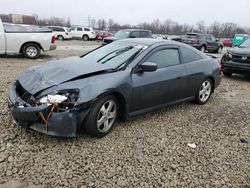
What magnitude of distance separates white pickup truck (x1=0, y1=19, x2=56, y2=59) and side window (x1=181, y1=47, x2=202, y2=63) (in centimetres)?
743

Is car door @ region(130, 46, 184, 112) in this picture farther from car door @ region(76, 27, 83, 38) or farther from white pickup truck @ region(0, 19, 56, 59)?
car door @ region(76, 27, 83, 38)

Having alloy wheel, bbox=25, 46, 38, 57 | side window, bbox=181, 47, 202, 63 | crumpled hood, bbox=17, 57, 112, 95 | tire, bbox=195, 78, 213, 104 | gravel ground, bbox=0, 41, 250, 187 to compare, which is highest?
side window, bbox=181, 47, 202, 63

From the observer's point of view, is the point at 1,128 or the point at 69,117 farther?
the point at 1,128

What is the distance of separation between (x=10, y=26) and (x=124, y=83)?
832 centimetres

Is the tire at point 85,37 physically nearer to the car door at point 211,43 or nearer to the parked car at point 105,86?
the car door at point 211,43

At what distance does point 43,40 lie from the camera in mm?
10617

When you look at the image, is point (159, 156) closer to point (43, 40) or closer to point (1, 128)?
point (1, 128)

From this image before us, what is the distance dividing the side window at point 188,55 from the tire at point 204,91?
22.5 inches

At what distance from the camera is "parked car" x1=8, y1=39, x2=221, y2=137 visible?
10.5 feet

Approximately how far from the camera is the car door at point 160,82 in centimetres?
398

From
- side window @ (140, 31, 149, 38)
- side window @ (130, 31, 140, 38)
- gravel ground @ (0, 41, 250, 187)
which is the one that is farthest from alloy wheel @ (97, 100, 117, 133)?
side window @ (140, 31, 149, 38)

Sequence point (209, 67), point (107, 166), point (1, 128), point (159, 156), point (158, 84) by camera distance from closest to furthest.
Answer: point (107, 166), point (159, 156), point (1, 128), point (158, 84), point (209, 67)

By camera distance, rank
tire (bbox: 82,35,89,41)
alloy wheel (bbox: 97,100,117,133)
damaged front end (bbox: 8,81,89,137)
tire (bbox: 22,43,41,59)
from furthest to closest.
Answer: tire (bbox: 82,35,89,41), tire (bbox: 22,43,41,59), alloy wheel (bbox: 97,100,117,133), damaged front end (bbox: 8,81,89,137)

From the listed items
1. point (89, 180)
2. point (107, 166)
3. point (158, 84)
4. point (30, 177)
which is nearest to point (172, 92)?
point (158, 84)
